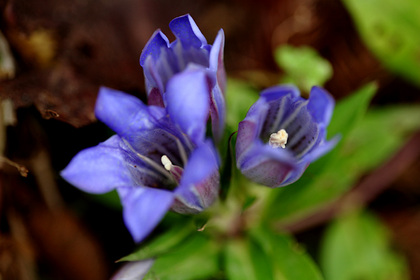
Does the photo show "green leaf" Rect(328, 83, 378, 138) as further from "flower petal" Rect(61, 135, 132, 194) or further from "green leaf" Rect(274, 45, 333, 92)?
"flower petal" Rect(61, 135, 132, 194)

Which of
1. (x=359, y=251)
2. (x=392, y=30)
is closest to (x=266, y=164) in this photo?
(x=359, y=251)

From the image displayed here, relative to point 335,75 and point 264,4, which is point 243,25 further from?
point 335,75

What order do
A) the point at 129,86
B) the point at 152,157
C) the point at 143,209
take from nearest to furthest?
the point at 143,209, the point at 152,157, the point at 129,86

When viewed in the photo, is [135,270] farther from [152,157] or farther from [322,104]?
[322,104]

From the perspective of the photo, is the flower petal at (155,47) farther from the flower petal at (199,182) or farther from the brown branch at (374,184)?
the brown branch at (374,184)

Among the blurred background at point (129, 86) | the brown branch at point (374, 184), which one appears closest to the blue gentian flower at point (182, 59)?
the blurred background at point (129, 86)

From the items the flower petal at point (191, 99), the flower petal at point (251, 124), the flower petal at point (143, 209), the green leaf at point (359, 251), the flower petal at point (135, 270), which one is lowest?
the green leaf at point (359, 251)

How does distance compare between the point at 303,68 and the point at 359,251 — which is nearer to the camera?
the point at 303,68

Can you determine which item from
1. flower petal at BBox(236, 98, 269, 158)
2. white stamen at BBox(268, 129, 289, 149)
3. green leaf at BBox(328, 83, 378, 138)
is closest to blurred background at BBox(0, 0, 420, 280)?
green leaf at BBox(328, 83, 378, 138)
